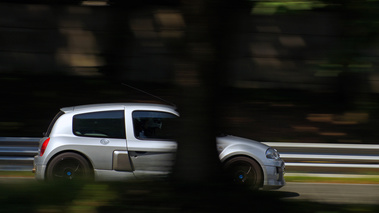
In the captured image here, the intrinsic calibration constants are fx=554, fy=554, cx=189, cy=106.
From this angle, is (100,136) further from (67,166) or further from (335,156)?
(335,156)

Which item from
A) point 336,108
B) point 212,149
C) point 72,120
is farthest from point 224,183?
point 336,108

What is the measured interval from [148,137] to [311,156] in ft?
13.2

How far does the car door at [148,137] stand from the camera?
316 inches

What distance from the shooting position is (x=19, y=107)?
49.4ft

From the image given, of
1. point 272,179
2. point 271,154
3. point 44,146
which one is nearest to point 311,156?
point 271,154

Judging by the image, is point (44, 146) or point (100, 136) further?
point (44, 146)

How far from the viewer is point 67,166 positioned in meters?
8.27

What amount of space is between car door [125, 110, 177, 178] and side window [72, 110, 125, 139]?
0.48 feet

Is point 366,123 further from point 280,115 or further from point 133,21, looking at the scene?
point 133,21

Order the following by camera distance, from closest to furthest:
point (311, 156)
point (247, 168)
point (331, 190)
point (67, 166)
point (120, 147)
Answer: point (120, 147), point (67, 166), point (247, 168), point (331, 190), point (311, 156)

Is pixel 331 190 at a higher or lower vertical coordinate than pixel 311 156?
lower

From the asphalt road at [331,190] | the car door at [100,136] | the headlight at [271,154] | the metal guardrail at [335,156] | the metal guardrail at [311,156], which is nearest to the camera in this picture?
the car door at [100,136]

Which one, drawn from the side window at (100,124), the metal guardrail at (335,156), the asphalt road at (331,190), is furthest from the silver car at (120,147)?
the metal guardrail at (335,156)

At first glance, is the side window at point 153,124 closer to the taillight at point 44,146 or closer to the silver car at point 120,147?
the silver car at point 120,147
